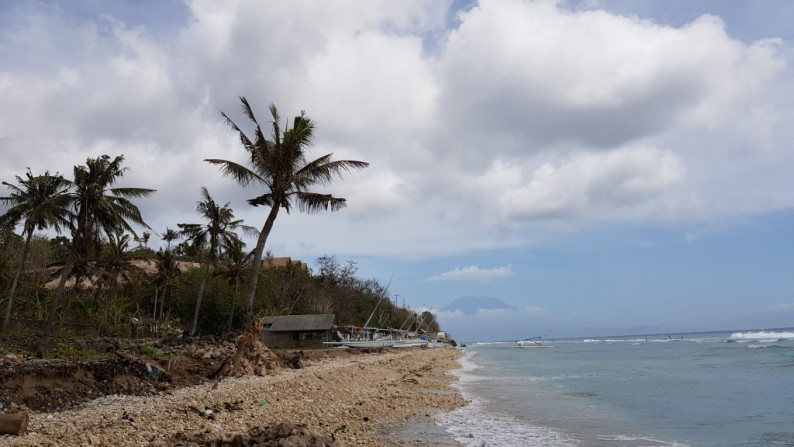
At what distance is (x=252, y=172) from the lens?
742 inches

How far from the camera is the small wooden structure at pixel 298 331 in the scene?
40.6 metres

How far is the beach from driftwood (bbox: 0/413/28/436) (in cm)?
17

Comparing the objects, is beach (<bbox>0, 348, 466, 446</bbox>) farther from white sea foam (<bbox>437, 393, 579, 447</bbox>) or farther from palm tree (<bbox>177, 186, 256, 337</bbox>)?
palm tree (<bbox>177, 186, 256, 337</bbox>)

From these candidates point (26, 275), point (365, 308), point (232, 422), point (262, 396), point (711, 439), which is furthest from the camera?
point (365, 308)

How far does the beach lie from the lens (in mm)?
7441

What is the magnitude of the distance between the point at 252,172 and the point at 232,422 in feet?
36.8

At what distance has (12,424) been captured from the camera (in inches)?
297

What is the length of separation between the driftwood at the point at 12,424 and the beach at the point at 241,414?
17cm

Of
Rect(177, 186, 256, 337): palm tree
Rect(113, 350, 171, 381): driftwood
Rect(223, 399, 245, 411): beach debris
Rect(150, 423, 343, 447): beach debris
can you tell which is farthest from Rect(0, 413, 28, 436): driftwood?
Rect(177, 186, 256, 337): palm tree

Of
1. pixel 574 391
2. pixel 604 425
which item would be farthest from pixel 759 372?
pixel 604 425

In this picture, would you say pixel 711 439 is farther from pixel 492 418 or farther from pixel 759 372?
pixel 759 372

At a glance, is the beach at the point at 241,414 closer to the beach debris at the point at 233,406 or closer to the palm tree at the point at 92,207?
the beach debris at the point at 233,406

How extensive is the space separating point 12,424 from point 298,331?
34439mm

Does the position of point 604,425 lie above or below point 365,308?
below
